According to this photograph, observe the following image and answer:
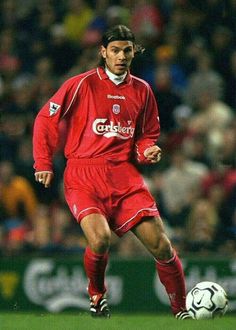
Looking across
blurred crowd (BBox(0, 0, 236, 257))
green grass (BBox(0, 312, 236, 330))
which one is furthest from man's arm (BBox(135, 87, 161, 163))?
blurred crowd (BBox(0, 0, 236, 257))

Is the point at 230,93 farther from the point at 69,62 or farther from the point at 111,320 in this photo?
the point at 111,320

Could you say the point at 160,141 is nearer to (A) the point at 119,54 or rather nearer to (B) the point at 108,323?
(A) the point at 119,54

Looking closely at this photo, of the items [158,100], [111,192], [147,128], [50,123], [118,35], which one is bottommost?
[158,100]

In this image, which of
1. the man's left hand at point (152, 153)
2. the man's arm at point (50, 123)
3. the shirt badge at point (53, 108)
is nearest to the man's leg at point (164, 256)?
the man's left hand at point (152, 153)

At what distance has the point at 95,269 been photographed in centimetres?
814

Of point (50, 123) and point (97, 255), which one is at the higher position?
point (50, 123)

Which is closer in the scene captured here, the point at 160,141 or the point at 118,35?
the point at 118,35

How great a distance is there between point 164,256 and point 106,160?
803mm

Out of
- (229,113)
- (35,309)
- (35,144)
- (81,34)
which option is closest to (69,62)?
(81,34)

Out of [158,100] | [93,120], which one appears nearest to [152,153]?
[93,120]

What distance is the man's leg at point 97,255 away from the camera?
7969 mm

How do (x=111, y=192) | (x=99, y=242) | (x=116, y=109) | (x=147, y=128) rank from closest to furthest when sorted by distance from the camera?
(x=99, y=242)
(x=111, y=192)
(x=116, y=109)
(x=147, y=128)

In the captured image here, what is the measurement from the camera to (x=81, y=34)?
48.7 ft

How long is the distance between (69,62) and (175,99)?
6.14 ft
